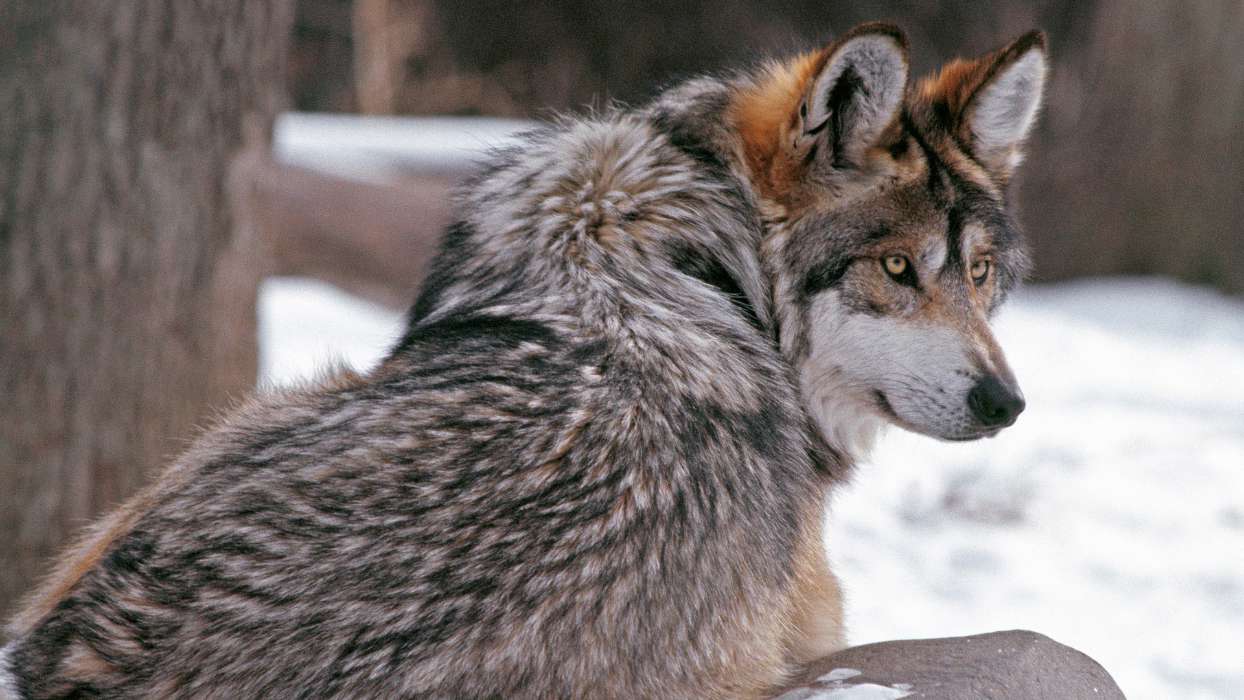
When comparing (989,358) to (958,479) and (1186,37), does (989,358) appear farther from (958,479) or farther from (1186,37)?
(1186,37)

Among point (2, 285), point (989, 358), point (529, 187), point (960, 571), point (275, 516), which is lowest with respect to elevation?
A: point (960, 571)

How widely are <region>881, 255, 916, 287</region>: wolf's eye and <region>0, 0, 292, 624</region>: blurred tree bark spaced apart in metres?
2.70

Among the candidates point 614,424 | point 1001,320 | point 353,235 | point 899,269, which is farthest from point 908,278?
point 353,235

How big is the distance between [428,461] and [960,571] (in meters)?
3.71

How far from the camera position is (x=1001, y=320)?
5.85 meters

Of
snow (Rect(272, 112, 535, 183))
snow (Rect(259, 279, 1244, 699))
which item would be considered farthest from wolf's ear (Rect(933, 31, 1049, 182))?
snow (Rect(272, 112, 535, 183))

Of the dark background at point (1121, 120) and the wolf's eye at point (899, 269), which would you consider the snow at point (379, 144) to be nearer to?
the dark background at point (1121, 120)

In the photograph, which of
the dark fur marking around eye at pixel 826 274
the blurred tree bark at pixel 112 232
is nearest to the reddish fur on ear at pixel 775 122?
the dark fur marking around eye at pixel 826 274

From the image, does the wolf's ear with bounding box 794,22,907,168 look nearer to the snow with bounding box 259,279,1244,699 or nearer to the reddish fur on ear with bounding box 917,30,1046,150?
the reddish fur on ear with bounding box 917,30,1046,150

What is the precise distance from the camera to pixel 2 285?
4.22m

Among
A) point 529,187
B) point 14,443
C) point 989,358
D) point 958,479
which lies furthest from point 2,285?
point 958,479

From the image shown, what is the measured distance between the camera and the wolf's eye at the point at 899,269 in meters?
2.85

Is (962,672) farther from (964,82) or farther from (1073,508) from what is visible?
(1073,508)

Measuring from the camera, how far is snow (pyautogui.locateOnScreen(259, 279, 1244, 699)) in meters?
4.89
